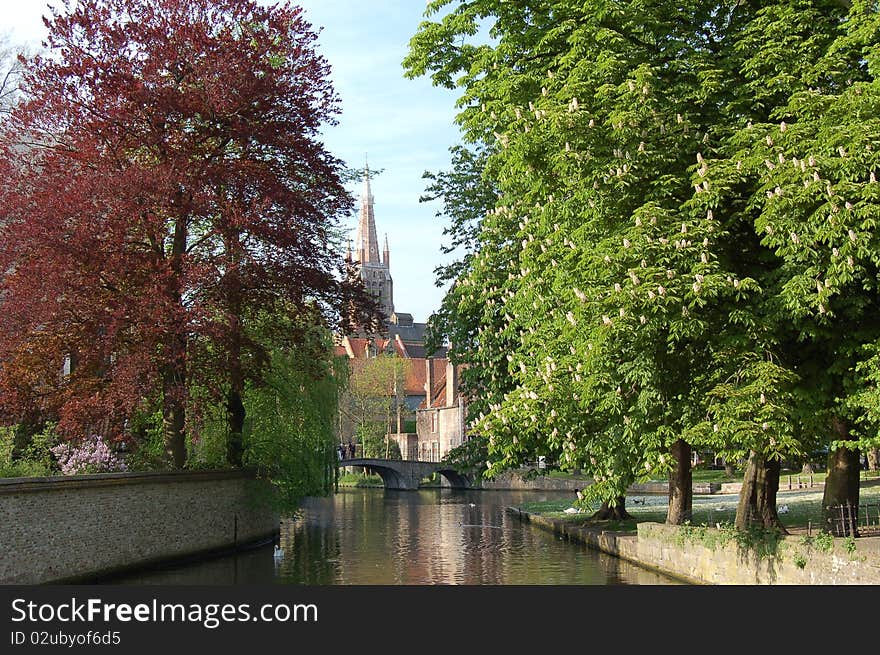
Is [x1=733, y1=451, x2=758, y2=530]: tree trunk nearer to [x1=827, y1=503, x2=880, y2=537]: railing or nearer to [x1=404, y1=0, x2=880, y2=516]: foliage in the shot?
[x1=827, y1=503, x2=880, y2=537]: railing

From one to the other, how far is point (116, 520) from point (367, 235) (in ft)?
424

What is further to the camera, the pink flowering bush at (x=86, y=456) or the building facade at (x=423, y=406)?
the building facade at (x=423, y=406)

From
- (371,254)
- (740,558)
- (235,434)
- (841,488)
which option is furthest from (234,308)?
(371,254)

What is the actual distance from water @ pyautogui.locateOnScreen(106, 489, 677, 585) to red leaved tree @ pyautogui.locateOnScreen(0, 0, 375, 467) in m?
3.93

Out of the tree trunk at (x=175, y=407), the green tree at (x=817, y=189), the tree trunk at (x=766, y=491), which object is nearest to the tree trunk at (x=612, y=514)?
the tree trunk at (x=766, y=491)

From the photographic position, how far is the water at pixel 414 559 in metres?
19.8

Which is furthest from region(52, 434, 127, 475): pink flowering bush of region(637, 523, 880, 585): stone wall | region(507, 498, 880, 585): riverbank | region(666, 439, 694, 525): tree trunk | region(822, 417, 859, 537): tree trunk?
region(822, 417, 859, 537): tree trunk

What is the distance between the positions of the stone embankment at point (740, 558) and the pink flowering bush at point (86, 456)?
11.9 m

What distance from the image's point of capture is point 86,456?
842 inches

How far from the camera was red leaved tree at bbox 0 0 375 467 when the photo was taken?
21203mm

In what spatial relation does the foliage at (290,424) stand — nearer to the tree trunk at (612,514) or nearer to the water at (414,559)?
the water at (414,559)

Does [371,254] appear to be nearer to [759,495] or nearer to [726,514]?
[726,514]

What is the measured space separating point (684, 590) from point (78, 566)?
1160 centimetres

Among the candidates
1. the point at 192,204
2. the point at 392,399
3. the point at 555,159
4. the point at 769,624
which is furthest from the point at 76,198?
the point at 392,399
